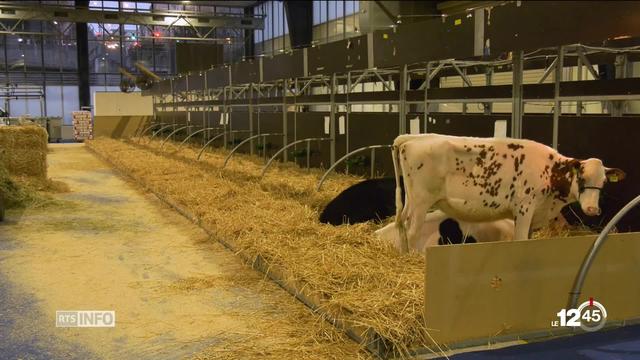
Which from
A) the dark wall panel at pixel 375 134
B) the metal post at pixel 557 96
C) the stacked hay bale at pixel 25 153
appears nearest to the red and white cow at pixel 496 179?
the metal post at pixel 557 96

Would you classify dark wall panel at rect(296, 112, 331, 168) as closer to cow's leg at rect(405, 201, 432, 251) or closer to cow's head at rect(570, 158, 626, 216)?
cow's leg at rect(405, 201, 432, 251)

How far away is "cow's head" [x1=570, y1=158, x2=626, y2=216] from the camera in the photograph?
14.4ft

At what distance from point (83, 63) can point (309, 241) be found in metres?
29.3

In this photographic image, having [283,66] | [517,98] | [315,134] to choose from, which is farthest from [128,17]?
[517,98]

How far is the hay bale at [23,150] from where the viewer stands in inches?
431

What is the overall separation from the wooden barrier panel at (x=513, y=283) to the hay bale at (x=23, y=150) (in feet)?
31.1

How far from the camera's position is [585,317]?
400cm

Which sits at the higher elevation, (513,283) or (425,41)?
(425,41)

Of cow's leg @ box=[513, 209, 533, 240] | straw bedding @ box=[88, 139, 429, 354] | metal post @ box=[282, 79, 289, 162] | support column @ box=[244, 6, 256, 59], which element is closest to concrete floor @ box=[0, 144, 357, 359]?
straw bedding @ box=[88, 139, 429, 354]

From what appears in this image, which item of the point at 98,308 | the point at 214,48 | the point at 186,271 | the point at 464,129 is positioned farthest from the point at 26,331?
the point at 214,48

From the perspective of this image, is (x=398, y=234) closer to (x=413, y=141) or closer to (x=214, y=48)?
(x=413, y=141)

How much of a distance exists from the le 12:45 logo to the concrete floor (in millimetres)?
1369

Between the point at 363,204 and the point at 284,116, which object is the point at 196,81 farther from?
the point at 363,204

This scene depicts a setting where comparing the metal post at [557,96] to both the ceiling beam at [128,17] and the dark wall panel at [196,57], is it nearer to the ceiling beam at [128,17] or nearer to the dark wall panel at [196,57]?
the dark wall panel at [196,57]
